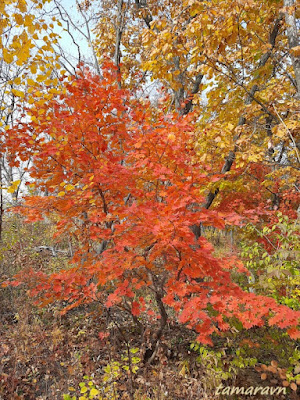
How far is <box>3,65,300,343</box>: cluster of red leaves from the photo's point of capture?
125 inches

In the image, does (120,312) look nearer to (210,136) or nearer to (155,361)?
(155,361)

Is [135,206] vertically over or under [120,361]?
over

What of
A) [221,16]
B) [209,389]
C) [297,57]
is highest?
[221,16]

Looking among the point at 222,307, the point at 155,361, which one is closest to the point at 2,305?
the point at 155,361

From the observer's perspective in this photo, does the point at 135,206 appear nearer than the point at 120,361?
Yes

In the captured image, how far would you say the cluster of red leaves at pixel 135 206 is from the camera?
3.17 metres

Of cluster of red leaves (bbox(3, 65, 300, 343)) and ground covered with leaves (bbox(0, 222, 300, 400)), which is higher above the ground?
cluster of red leaves (bbox(3, 65, 300, 343))

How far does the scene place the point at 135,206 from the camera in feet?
10.3

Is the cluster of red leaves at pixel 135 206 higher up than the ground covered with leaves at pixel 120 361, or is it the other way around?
the cluster of red leaves at pixel 135 206

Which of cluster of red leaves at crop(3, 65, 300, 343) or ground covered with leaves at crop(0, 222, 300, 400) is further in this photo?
ground covered with leaves at crop(0, 222, 300, 400)

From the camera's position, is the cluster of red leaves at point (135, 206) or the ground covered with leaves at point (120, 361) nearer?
the cluster of red leaves at point (135, 206)

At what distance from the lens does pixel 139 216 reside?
326cm

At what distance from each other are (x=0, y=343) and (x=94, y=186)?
3.40 m

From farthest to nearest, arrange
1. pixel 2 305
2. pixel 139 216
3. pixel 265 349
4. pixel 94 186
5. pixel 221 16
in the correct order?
pixel 2 305 → pixel 265 349 → pixel 94 186 → pixel 221 16 → pixel 139 216
